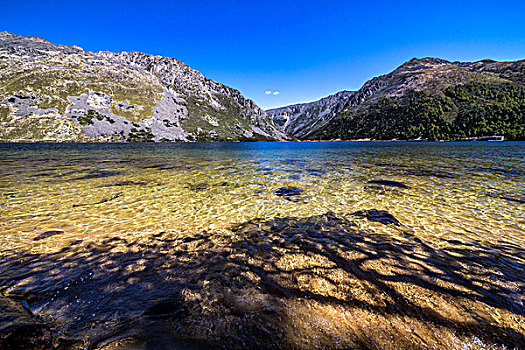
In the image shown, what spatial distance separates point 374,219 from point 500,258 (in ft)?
12.9

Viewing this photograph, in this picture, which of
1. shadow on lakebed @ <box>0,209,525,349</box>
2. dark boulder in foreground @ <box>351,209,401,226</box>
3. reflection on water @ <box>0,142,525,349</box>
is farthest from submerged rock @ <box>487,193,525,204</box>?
dark boulder in foreground @ <box>351,209,401,226</box>

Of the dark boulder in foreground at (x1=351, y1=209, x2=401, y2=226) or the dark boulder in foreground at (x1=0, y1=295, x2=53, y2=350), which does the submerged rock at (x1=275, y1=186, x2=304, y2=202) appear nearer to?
the dark boulder in foreground at (x1=351, y1=209, x2=401, y2=226)

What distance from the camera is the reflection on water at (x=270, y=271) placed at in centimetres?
381

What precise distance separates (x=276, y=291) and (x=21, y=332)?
4369mm

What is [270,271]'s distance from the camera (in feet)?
19.3

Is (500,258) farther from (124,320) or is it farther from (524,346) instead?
(124,320)

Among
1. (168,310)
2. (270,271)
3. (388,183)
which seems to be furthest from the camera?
(388,183)

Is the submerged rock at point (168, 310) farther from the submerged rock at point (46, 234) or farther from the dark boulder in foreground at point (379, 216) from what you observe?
the dark boulder in foreground at point (379, 216)

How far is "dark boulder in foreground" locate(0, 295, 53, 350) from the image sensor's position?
9.57 ft

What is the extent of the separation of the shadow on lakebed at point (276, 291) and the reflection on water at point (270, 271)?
0.03 m

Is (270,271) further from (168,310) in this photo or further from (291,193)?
(291,193)

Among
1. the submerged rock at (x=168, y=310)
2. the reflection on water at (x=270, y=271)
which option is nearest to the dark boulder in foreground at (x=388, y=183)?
the reflection on water at (x=270, y=271)

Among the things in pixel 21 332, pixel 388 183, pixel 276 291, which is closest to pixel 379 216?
pixel 276 291

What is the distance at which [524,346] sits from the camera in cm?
368
